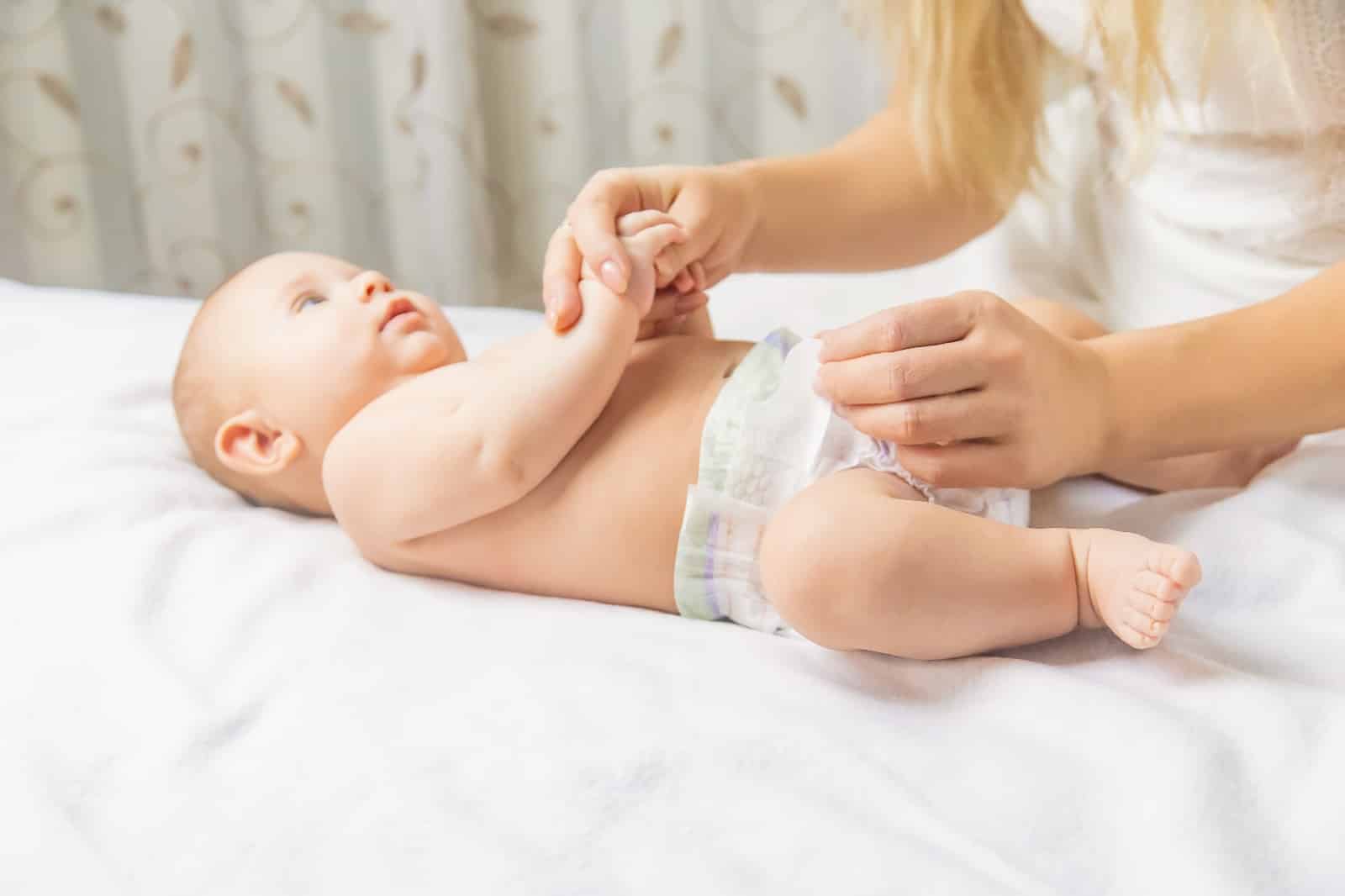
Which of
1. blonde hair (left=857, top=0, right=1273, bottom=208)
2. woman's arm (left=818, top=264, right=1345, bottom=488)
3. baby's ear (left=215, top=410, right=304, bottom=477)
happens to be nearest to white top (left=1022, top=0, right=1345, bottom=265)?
blonde hair (left=857, top=0, right=1273, bottom=208)

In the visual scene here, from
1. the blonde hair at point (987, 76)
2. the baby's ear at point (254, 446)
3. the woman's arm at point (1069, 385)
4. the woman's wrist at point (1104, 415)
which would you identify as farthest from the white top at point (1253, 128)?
the baby's ear at point (254, 446)

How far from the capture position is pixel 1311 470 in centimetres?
85

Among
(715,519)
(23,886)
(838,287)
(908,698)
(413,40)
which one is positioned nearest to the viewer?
(23,886)

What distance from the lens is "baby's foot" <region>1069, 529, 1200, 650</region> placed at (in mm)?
643

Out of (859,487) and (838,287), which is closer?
(859,487)

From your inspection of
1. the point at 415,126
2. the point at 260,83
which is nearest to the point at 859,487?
the point at 415,126

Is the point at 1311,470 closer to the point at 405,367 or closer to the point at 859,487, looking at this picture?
the point at 859,487

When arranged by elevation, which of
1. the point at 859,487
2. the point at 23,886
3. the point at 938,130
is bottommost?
the point at 23,886

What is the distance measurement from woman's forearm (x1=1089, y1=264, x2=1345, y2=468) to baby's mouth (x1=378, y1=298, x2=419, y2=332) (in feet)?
1.73

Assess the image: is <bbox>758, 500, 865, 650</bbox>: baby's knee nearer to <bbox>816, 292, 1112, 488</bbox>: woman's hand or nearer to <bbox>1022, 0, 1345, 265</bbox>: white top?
<bbox>816, 292, 1112, 488</bbox>: woman's hand

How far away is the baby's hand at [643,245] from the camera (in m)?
0.85

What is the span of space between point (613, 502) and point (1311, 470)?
0.49 metres

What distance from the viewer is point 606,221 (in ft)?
2.82

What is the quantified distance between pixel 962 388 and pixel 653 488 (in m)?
0.22
